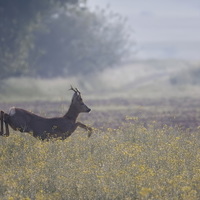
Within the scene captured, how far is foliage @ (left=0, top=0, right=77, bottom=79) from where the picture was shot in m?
48.2

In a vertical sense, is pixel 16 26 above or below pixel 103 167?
above

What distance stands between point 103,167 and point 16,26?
38.0 m

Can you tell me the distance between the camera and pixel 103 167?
12.8 metres

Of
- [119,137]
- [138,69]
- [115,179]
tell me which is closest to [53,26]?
[138,69]

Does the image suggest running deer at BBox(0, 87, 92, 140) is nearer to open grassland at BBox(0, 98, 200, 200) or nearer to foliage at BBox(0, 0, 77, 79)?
open grassland at BBox(0, 98, 200, 200)

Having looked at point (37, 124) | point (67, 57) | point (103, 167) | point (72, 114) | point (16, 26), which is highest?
point (67, 57)

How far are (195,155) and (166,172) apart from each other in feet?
5.77

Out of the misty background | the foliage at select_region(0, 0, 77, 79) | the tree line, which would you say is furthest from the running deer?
the tree line

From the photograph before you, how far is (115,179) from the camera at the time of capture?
11.7 metres

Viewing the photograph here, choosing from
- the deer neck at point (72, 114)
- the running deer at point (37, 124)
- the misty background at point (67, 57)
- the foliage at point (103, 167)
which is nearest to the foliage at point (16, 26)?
the misty background at point (67, 57)

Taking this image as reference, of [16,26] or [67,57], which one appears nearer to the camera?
[16,26]

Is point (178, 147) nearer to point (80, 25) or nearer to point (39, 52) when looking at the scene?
point (39, 52)

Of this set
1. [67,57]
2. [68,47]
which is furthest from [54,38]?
[67,57]

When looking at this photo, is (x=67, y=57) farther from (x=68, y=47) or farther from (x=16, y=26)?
(x=16, y=26)
